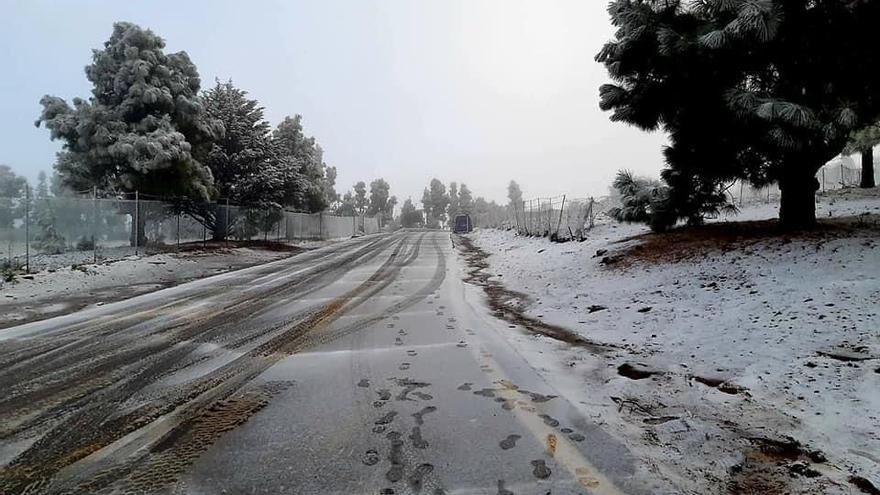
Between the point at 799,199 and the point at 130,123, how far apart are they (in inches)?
719

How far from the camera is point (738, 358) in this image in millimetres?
3977

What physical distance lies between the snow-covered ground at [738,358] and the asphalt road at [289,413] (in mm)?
415

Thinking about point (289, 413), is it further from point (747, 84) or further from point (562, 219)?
point (562, 219)

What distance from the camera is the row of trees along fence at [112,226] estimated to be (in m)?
10.7

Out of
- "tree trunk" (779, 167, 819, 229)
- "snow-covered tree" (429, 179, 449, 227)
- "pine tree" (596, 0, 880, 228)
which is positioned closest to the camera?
"pine tree" (596, 0, 880, 228)

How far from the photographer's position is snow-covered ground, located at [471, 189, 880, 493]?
2.49m

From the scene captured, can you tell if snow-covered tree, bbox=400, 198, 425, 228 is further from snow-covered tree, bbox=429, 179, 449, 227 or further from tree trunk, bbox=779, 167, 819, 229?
tree trunk, bbox=779, 167, 819, 229

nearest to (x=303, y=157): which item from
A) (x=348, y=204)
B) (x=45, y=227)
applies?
(x=45, y=227)

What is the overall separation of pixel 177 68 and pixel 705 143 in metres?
17.7

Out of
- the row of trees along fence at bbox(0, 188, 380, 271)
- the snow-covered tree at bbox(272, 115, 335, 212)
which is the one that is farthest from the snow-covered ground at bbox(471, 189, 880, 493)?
the snow-covered tree at bbox(272, 115, 335, 212)

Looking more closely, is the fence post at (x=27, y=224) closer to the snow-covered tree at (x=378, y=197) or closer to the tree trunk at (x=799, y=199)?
the tree trunk at (x=799, y=199)

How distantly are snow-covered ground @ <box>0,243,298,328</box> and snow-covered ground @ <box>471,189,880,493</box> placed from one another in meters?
7.35

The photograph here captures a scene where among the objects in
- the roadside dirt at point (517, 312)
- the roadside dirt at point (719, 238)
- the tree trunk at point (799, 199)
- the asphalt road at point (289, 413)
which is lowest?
the asphalt road at point (289, 413)

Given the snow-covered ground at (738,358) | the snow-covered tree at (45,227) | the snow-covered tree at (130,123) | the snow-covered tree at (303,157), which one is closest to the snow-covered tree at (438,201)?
the snow-covered tree at (303,157)
